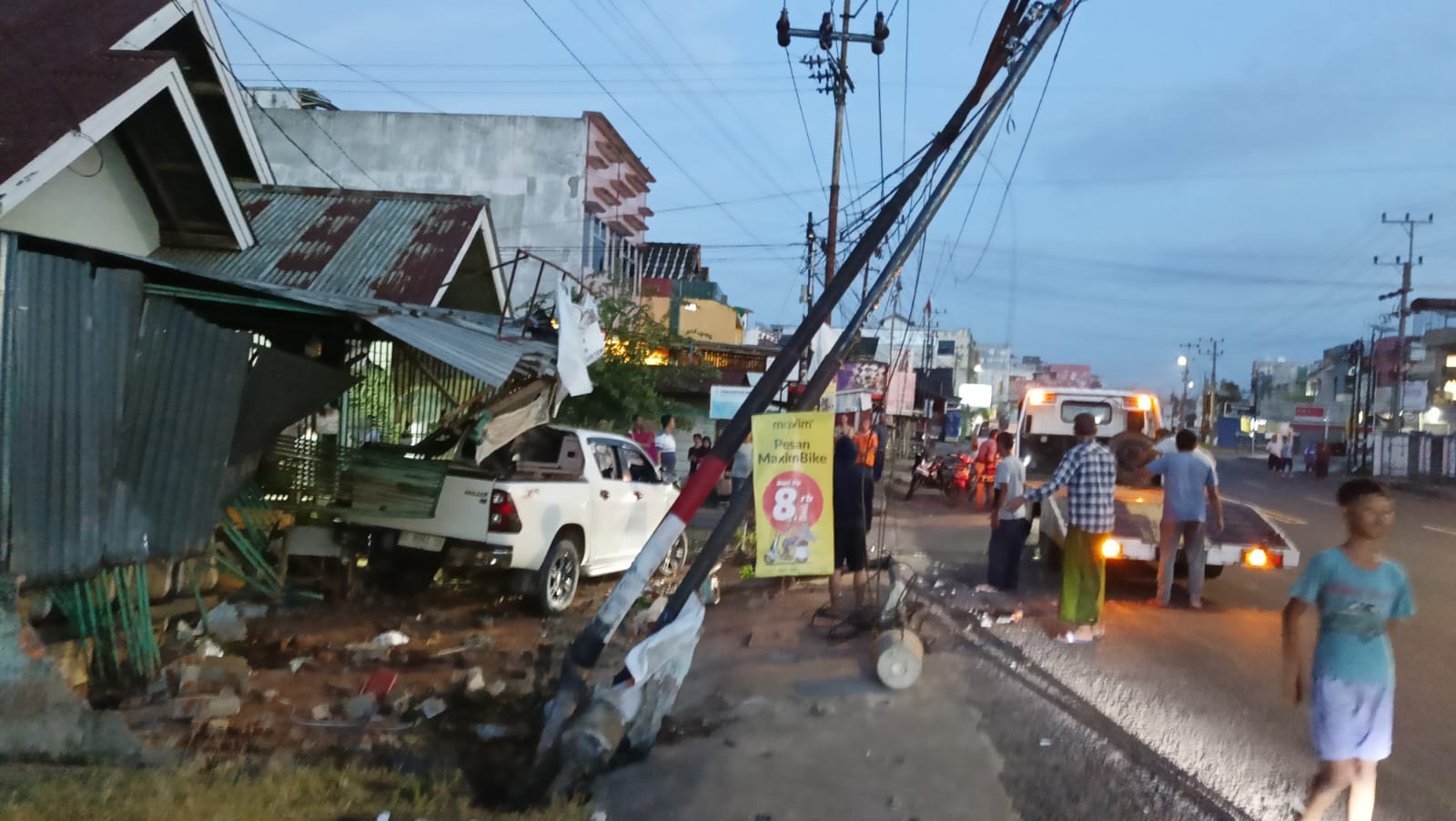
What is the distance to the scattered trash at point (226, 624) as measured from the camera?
328 inches

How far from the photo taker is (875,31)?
69.7 feet

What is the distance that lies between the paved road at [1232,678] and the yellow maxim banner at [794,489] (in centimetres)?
209

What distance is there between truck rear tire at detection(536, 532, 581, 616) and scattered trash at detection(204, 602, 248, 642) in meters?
2.62

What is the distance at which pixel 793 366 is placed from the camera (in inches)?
291

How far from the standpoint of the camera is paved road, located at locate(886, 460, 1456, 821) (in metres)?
5.95

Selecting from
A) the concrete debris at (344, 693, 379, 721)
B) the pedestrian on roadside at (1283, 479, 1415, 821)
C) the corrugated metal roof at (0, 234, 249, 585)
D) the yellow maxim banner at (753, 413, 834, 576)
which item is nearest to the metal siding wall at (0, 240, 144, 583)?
the corrugated metal roof at (0, 234, 249, 585)

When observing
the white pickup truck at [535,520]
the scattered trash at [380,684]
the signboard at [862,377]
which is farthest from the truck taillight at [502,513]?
the signboard at [862,377]

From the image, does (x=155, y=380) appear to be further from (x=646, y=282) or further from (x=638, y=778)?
(x=646, y=282)

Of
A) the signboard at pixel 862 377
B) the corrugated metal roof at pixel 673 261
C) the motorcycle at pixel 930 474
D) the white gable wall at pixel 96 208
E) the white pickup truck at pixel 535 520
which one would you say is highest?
the corrugated metal roof at pixel 673 261

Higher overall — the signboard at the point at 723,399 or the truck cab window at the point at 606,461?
the signboard at the point at 723,399

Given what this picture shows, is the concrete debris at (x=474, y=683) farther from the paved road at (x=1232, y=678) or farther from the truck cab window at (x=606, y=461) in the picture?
the truck cab window at (x=606, y=461)

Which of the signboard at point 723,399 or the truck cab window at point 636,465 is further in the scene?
the signboard at point 723,399

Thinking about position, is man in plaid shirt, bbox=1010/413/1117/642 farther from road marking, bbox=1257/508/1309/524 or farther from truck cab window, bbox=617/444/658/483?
road marking, bbox=1257/508/1309/524

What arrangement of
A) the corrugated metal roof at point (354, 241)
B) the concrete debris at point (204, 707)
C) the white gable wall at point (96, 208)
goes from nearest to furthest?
the concrete debris at point (204, 707), the white gable wall at point (96, 208), the corrugated metal roof at point (354, 241)
